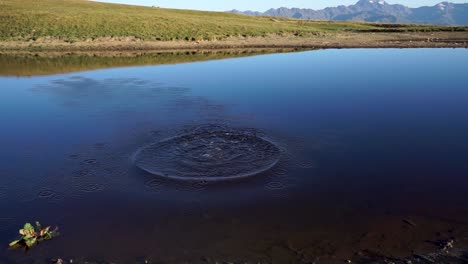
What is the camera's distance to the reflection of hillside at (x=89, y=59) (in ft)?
130

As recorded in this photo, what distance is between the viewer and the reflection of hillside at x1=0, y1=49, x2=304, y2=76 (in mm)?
39531

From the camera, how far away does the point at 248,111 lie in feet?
79.6

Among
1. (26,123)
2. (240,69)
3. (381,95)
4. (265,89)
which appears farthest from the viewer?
(240,69)

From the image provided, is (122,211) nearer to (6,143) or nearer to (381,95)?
(6,143)

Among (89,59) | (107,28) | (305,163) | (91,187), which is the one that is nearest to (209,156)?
(305,163)

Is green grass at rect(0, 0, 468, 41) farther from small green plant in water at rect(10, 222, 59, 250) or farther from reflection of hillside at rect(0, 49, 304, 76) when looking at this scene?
small green plant in water at rect(10, 222, 59, 250)

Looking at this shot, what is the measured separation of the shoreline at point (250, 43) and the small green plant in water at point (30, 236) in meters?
43.1

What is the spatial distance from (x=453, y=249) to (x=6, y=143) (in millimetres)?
18110

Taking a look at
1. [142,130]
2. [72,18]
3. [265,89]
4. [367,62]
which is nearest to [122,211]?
[142,130]

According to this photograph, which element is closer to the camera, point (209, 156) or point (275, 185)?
point (275, 185)

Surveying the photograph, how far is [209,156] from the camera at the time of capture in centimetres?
1653

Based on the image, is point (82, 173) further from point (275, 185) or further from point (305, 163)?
point (305, 163)

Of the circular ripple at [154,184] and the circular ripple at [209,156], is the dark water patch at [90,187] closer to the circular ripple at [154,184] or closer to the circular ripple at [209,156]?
the circular ripple at [154,184]

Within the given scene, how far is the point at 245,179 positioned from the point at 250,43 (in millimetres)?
45191
